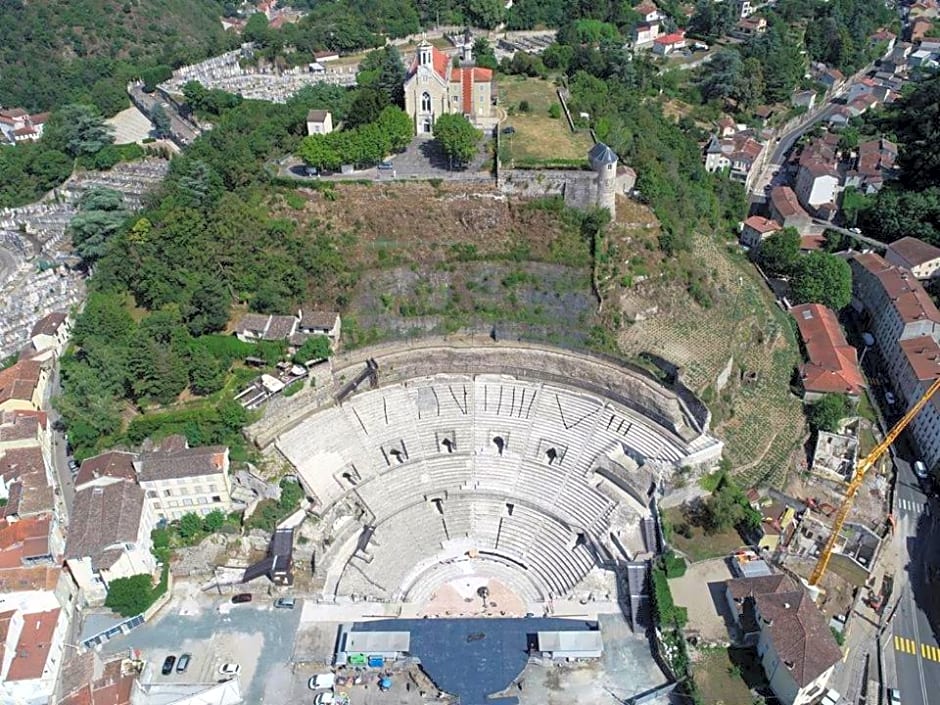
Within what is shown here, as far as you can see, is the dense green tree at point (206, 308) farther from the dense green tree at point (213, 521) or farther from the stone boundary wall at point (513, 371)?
the dense green tree at point (213, 521)

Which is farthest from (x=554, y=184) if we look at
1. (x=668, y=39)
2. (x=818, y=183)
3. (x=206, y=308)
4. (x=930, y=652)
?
(x=668, y=39)

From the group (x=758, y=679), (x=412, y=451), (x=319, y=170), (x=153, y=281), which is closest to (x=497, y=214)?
(x=319, y=170)

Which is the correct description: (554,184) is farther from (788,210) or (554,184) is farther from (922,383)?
(922,383)

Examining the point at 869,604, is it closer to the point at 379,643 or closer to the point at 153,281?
the point at 379,643

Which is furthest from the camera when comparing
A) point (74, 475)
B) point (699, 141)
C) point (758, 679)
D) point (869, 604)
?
point (699, 141)

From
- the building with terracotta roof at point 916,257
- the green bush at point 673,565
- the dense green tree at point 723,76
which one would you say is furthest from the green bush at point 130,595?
the dense green tree at point 723,76

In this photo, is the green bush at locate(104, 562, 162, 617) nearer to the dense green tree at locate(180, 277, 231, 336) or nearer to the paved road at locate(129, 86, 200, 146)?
the dense green tree at locate(180, 277, 231, 336)
